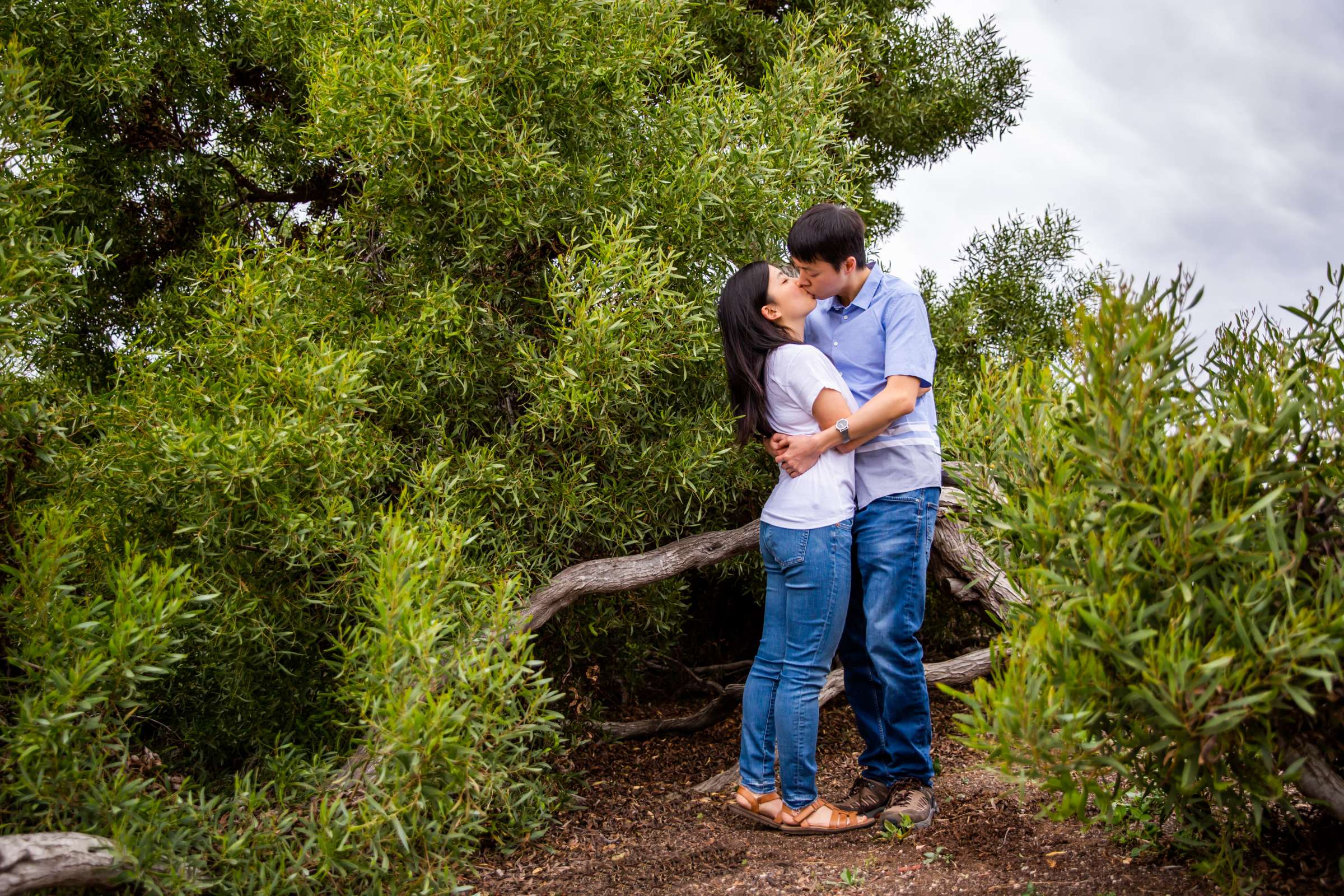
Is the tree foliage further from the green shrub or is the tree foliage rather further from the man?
the green shrub

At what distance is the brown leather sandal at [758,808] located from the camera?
4117mm

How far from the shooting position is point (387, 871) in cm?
314

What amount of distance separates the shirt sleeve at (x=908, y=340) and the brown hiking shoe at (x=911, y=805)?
159 centimetres

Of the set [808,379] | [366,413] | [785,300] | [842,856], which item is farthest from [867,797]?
[366,413]

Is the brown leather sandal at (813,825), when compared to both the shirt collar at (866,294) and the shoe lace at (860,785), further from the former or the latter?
the shirt collar at (866,294)

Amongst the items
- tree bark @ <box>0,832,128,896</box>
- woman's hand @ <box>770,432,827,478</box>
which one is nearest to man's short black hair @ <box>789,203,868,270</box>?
woman's hand @ <box>770,432,827,478</box>

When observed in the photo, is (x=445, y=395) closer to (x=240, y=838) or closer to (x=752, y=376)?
(x=752, y=376)

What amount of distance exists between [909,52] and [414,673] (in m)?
5.79

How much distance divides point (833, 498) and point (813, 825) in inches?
50.4

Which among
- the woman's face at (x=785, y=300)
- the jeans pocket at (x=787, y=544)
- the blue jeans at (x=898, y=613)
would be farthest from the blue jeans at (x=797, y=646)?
the woman's face at (x=785, y=300)

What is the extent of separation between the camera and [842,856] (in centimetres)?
387

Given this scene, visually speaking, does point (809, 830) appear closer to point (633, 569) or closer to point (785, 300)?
point (633, 569)

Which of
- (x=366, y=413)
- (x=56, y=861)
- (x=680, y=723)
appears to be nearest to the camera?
(x=56, y=861)

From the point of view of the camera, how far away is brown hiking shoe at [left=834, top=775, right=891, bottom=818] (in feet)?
13.9
